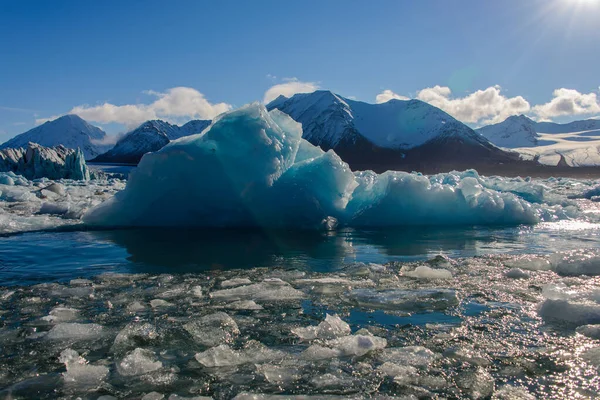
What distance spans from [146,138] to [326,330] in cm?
17398

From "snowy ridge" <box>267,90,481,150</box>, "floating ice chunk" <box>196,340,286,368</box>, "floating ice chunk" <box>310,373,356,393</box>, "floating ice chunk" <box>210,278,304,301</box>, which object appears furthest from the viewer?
"snowy ridge" <box>267,90,481,150</box>

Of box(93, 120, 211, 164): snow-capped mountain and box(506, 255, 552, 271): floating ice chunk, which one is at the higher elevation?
box(93, 120, 211, 164): snow-capped mountain

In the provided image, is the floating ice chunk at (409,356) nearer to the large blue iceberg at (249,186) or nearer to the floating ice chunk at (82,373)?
the floating ice chunk at (82,373)

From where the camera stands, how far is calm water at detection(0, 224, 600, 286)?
4.80 m

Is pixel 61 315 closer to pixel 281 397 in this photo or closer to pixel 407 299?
pixel 281 397

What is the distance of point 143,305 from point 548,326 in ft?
8.99

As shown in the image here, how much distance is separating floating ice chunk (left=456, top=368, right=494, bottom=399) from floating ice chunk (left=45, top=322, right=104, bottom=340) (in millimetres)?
2029

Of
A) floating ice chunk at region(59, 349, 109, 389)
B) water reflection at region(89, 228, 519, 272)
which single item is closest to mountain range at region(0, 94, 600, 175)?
water reflection at region(89, 228, 519, 272)

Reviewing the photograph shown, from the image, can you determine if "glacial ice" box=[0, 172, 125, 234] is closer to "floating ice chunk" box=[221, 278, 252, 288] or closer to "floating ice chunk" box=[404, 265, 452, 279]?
"floating ice chunk" box=[221, 278, 252, 288]

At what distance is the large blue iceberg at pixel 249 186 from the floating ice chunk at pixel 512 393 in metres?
5.62

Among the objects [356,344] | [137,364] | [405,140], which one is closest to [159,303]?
[137,364]

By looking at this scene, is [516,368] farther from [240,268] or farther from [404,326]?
[240,268]

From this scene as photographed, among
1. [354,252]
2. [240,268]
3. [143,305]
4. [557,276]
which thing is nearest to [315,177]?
[354,252]

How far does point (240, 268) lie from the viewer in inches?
187
